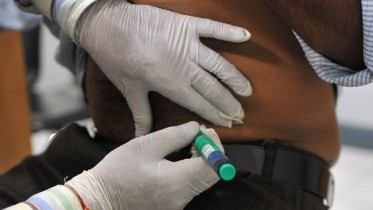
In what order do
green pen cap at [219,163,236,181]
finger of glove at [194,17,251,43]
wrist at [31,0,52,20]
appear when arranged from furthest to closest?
1. wrist at [31,0,52,20]
2. finger of glove at [194,17,251,43]
3. green pen cap at [219,163,236,181]

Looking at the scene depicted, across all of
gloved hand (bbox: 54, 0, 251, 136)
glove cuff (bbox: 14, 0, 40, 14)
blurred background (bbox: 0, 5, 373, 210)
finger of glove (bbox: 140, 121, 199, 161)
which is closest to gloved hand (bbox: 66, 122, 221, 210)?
finger of glove (bbox: 140, 121, 199, 161)

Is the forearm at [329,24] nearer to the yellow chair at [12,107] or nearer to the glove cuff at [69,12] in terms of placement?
the glove cuff at [69,12]

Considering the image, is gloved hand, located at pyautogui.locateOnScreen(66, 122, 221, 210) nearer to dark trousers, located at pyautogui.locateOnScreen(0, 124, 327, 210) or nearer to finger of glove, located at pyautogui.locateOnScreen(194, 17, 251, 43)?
dark trousers, located at pyautogui.locateOnScreen(0, 124, 327, 210)

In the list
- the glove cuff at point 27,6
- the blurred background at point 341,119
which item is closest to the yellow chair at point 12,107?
the blurred background at point 341,119

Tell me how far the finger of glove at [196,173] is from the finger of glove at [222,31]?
0.59ft

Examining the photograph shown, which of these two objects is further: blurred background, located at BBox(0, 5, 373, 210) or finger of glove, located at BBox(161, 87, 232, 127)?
blurred background, located at BBox(0, 5, 373, 210)

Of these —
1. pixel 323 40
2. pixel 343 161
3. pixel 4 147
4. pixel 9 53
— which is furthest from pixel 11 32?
pixel 343 161

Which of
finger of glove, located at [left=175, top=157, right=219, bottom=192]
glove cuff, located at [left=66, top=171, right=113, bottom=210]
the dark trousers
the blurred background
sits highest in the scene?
finger of glove, located at [left=175, top=157, right=219, bottom=192]

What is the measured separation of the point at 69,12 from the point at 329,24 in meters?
0.38

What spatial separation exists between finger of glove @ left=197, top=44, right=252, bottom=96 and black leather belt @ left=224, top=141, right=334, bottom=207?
10 centimetres

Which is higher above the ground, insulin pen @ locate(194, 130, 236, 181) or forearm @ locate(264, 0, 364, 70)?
forearm @ locate(264, 0, 364, 70)

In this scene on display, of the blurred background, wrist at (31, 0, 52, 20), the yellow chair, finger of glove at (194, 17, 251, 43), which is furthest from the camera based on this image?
the blurred background

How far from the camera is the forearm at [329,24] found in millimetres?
667

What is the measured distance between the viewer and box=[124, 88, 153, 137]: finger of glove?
2.57 ft
